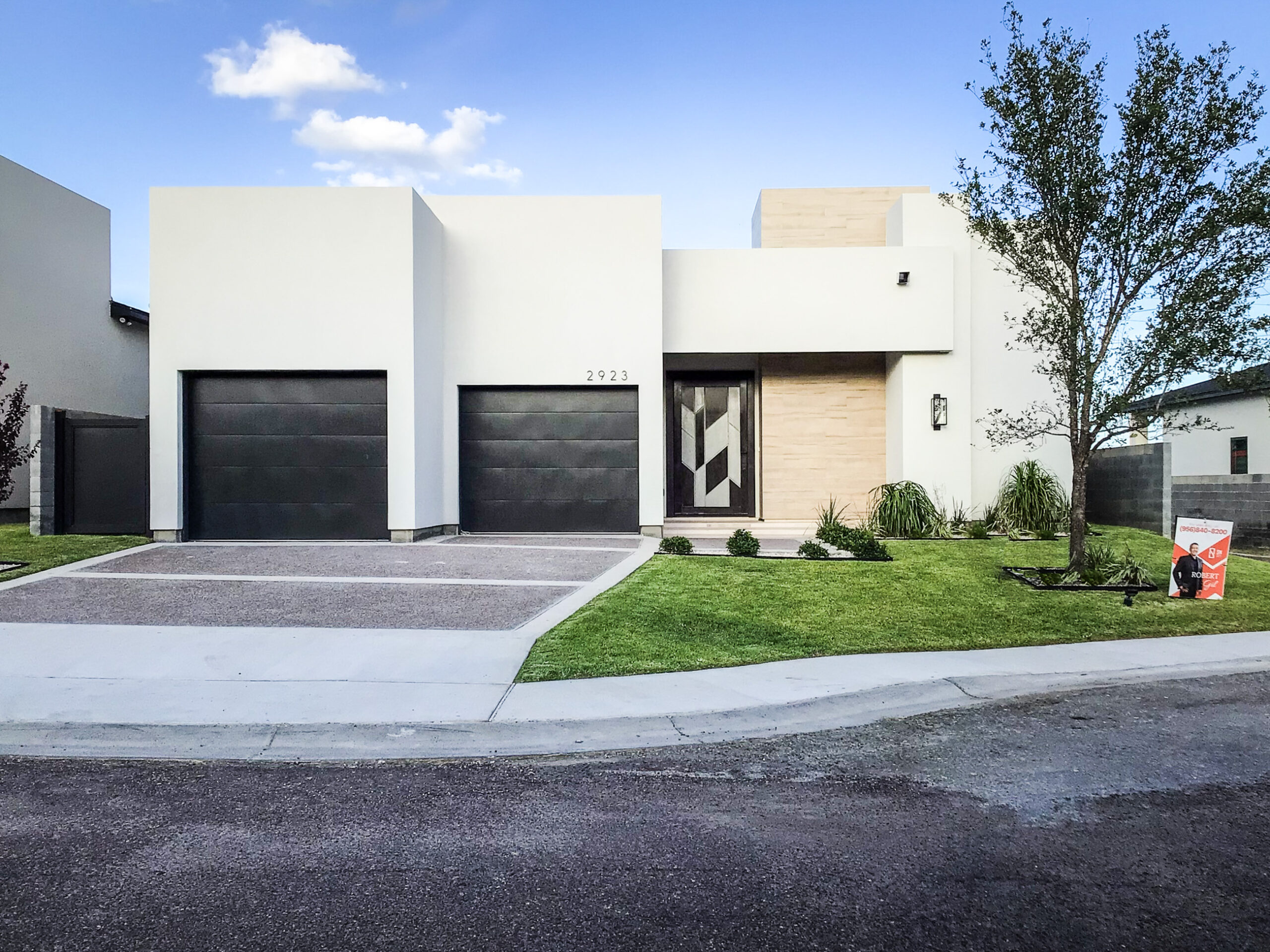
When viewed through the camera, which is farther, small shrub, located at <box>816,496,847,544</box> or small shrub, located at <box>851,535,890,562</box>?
small shrub, located at <box>816,496,847,544</box>

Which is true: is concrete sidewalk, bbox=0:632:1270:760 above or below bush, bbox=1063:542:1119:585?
below

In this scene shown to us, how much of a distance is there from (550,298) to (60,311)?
1068 cm

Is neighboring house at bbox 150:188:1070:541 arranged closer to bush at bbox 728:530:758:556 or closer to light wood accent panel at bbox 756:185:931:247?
light wood accent panel at bbox 756:185:931:247

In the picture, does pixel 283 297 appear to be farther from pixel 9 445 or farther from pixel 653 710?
pixel 653 710

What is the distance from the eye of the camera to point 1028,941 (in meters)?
2.45

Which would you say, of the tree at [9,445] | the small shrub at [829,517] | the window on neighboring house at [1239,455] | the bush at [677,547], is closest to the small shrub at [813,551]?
the small shrub at [829,517]

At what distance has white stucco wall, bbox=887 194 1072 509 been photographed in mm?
14836

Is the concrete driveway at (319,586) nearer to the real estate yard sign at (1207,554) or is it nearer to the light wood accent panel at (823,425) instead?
the light wood accent panel at (823,425)

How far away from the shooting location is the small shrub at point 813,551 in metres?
11.3

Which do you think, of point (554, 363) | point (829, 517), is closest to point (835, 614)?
point (829, 517)

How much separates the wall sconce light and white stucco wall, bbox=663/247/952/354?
0.95 meters

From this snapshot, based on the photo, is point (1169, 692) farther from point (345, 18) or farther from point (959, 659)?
point (345, 18)

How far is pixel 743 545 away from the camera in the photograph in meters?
11.6

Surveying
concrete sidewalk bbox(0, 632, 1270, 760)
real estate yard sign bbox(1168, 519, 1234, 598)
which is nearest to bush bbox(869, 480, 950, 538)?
real estate yard sign bbox(1168, 519, 1234, 598)
